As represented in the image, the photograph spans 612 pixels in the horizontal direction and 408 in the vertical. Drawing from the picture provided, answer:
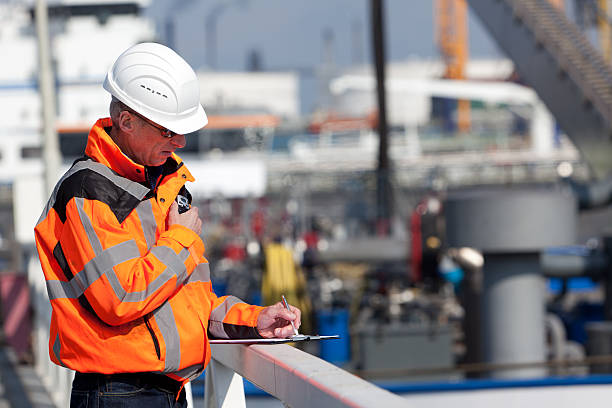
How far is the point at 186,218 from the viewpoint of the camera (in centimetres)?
258

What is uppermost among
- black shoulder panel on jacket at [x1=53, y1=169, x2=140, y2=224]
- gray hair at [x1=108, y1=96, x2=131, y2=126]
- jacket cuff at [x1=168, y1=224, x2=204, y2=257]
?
gray hair at [x1=108, y1=96, x2=131, y2=126]

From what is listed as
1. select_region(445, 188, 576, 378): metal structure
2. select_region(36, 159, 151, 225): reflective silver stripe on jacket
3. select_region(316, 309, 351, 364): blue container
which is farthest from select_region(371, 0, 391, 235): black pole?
select_region(36, 159, 151, 225): reflective silver stripe on jacket

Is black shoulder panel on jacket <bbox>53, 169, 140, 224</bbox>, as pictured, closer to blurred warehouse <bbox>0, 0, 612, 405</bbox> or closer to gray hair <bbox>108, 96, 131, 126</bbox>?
gray hair <bbox>108, 96, 131, 126</bbox>

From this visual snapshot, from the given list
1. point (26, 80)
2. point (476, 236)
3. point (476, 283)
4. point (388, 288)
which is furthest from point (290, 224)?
point (26, 80)

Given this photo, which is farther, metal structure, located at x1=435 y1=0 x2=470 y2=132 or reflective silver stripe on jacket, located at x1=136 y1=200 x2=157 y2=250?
metal structure, located at x1=435 y1=0 x2=470 y2=132

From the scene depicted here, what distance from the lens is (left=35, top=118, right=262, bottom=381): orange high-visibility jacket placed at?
238 centimetres

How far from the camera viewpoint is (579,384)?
596 centimetres

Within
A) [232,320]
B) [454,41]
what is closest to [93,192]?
[232,320]

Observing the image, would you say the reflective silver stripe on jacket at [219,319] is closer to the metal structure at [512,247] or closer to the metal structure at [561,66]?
the metal structure at [512,247]

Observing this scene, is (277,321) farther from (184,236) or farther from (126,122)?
(126,122)

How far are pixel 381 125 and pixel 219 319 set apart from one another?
21.9 metres

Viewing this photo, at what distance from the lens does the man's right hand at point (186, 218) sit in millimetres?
2560

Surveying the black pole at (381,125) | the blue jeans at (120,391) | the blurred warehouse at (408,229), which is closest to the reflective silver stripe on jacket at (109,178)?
the blue jeans at (120,391)

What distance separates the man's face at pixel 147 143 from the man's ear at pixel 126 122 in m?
0.01
